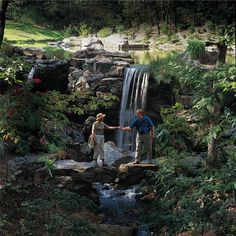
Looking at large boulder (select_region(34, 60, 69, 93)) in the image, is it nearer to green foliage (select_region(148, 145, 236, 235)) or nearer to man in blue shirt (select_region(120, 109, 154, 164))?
man in blue shirt (select_region(120, 109, 154, 164))

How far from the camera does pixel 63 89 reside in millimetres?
18672

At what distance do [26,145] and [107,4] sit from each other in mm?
36594

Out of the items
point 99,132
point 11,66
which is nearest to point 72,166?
point 99,132

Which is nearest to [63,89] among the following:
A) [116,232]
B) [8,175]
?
[8,175]

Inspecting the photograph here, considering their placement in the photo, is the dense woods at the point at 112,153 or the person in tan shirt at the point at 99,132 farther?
the person in tan shirt at the point at 99,132

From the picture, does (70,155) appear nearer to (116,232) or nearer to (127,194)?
(127,194)

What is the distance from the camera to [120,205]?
10797 millimetres

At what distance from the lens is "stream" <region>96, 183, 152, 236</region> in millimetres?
9789

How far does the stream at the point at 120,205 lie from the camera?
385 inches

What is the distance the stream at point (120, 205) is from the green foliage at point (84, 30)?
27.6 metres

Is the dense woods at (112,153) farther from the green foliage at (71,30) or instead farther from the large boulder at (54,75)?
the green foliage at (71,30)

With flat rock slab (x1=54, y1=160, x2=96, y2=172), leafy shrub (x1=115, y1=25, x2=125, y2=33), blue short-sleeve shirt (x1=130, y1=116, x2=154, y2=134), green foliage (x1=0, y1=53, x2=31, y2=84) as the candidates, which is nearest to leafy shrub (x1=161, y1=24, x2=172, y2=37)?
leafy shrub (x1=115, y1=25, x2=125, y2=33)

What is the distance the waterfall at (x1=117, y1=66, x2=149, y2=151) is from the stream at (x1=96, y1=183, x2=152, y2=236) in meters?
5.73

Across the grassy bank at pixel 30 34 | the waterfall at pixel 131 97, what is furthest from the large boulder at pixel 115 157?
the grassy bank at pixel 30 34
